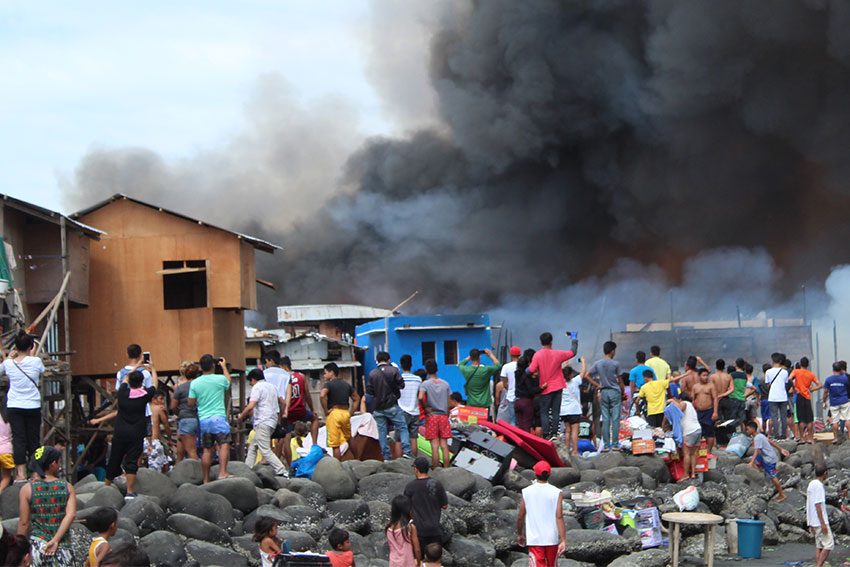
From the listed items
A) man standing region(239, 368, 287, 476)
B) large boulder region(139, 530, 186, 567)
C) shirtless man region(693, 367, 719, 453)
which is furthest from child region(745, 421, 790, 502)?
large boulder region(139, 530, 186, 567)

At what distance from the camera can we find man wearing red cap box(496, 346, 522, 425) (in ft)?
63.4

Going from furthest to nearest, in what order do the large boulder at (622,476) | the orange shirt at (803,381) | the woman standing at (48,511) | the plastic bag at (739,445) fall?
the orange shirt at (803,381) < the plastic bag at (739,445) < the large boulder at (622,476) < the woman standing at (48,511)

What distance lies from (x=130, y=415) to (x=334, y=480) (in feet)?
10.7

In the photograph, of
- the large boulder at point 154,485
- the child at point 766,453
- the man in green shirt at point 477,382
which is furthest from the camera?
the child at point 766,453

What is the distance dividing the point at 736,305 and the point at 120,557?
40.4 m

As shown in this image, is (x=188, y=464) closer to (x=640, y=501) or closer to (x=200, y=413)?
(x=200, y=413)

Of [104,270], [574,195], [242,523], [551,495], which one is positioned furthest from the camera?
[574,195]

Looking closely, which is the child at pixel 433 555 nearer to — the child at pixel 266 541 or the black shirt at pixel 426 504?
the black shirt at pixel 426 504

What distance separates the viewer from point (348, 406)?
17.7m

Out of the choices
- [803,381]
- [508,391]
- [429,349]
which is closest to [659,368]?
[803,381]

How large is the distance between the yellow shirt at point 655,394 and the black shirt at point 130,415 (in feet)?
31.2

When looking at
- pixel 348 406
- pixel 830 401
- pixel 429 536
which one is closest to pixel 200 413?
pixel 348 406

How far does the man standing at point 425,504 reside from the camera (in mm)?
12678

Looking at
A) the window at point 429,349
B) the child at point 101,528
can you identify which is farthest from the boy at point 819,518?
the window at point 429,349
